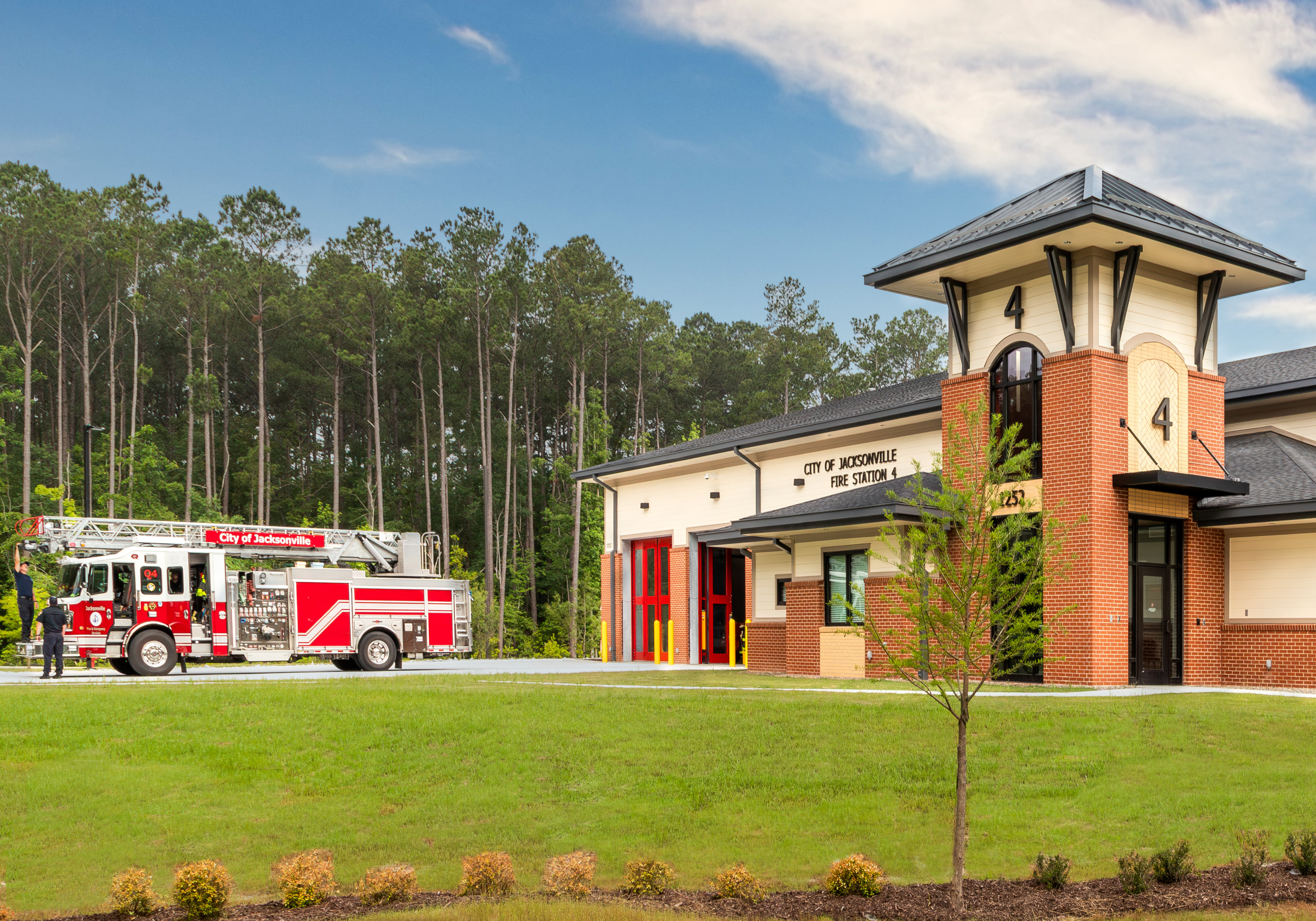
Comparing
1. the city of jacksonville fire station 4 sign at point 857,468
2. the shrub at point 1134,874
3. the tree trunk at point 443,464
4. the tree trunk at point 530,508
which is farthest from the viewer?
the tree trunk at point 530,508

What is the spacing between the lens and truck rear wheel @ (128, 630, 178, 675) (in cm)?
2573

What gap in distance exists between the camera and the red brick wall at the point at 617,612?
37.0 m

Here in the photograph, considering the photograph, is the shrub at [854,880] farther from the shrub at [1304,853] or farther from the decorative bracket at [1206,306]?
the decorative bracket at [1206,306]

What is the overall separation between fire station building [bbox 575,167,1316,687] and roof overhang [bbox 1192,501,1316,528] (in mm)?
37

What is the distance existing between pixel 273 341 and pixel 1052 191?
54.0 meters

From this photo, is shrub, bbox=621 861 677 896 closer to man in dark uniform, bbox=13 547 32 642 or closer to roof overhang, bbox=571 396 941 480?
roof overhang, bbox=571 396 941 480

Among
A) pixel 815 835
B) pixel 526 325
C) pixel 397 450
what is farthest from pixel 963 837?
A: pixel 397 450

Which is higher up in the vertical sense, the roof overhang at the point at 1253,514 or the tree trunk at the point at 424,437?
the tree trunk at the point at 424,437

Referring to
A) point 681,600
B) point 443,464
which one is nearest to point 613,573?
point 681,600

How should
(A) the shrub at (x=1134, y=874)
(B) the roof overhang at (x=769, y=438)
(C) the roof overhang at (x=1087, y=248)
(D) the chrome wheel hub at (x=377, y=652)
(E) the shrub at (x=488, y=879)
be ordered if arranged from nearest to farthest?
(A) the shrub at (x=1134, y=874) < (E) the shrub at (x=488, y=879) < (C) the roof overhang at (x=1087, y=248) < (B) the roof overhang at (x=769, y=438) < (D) the chrome wheel hub at (x=377, y=652)

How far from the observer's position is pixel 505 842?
1251 cm

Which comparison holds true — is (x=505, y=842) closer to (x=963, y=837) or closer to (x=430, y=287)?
(x=963, y=837)

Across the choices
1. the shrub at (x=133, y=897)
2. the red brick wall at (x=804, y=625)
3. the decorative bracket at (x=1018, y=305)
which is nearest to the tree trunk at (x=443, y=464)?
the red brick wall at (x=804, y=625)

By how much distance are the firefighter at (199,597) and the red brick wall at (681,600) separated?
529 inches
